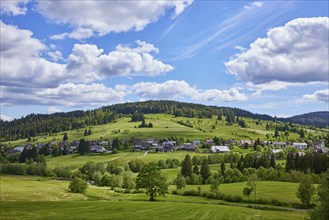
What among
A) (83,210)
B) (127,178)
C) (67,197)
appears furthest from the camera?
(127,178)

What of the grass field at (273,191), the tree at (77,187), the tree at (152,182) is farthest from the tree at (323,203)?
the tree at (77,187)

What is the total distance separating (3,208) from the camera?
53625 millimetres

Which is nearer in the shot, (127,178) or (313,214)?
(313,214)

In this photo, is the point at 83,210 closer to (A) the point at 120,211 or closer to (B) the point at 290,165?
(A) the point at 120,211

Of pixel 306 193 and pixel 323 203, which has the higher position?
pixel 323 203

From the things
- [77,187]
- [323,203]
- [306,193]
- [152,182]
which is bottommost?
[77,187]

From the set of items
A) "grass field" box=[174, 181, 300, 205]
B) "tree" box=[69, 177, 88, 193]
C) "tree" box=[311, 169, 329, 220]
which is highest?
"tree" box=[311, 169, 329, 220]

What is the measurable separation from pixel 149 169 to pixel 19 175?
9457 centimetres

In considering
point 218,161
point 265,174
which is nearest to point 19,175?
point 218,161

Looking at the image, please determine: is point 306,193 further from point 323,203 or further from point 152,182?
point 323,203

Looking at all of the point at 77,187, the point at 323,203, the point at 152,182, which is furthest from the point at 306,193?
the point at 77,187

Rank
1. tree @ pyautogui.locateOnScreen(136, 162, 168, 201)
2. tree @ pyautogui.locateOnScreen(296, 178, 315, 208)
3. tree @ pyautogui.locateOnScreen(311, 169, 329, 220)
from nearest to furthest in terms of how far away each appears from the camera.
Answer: tree @ pyautogui.locateOnScreen(311, 169, 329, 220), tree @ pyautogui.locateOnScreen(296, 178, 315, 208), tree @ pyautogui.locateOnScreen(136, 162, 168, 201)

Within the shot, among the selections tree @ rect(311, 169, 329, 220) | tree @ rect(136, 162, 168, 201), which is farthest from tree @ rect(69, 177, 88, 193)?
tree @ rect(311, 169, 329, 220)

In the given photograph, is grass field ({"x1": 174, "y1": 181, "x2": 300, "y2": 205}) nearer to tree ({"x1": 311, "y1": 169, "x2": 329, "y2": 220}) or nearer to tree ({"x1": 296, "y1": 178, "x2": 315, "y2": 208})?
tree ({"x1": 296, "y1": 178, "x2": 315, "y2": 208})
